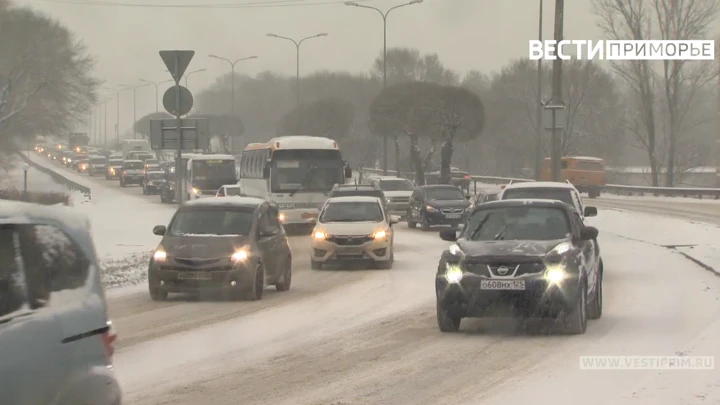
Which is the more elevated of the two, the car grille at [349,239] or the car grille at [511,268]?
the car grille at [511,268]

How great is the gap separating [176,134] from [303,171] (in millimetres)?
17889

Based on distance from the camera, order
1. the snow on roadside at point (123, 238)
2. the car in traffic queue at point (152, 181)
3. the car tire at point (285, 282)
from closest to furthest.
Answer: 1. the car tire at point (285, 282)
2. the snow on roadside at point (123, 238)
3. the car in traffic queue at point (152, 181)

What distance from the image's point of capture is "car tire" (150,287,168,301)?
19547 millimetres

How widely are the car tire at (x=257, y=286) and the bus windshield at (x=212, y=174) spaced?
3822 cm

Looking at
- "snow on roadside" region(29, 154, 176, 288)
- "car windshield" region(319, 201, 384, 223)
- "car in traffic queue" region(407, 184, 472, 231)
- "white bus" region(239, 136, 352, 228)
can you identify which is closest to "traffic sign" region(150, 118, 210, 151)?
"snow on roadside" region(29, 154, 176, 288)

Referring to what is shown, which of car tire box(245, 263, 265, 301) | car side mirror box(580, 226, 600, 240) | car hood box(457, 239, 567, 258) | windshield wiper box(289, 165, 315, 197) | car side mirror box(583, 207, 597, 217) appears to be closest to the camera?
car hood box(457, 239, 567, 258)

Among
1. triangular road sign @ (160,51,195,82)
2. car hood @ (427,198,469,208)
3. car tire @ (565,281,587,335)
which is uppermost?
triangular road sign @ (160,51,195,82)

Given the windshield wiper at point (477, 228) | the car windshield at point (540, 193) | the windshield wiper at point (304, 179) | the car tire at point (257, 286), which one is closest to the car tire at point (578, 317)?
the windshield wiper at point (477, 228)

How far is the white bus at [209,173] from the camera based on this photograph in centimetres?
5781

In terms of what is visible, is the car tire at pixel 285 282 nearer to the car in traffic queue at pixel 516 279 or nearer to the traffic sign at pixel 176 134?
the traffic sign at pixel 176 134

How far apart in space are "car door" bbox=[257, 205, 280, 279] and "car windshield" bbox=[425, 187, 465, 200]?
886 inches

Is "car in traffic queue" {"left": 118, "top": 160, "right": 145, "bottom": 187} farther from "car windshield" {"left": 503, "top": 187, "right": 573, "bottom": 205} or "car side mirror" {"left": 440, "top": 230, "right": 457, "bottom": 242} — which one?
"car side mirror" {"left": 440, "top": 230, "right": 457, "bottom": 242}

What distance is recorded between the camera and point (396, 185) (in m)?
51.1

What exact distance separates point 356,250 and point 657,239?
1153 centimetres
